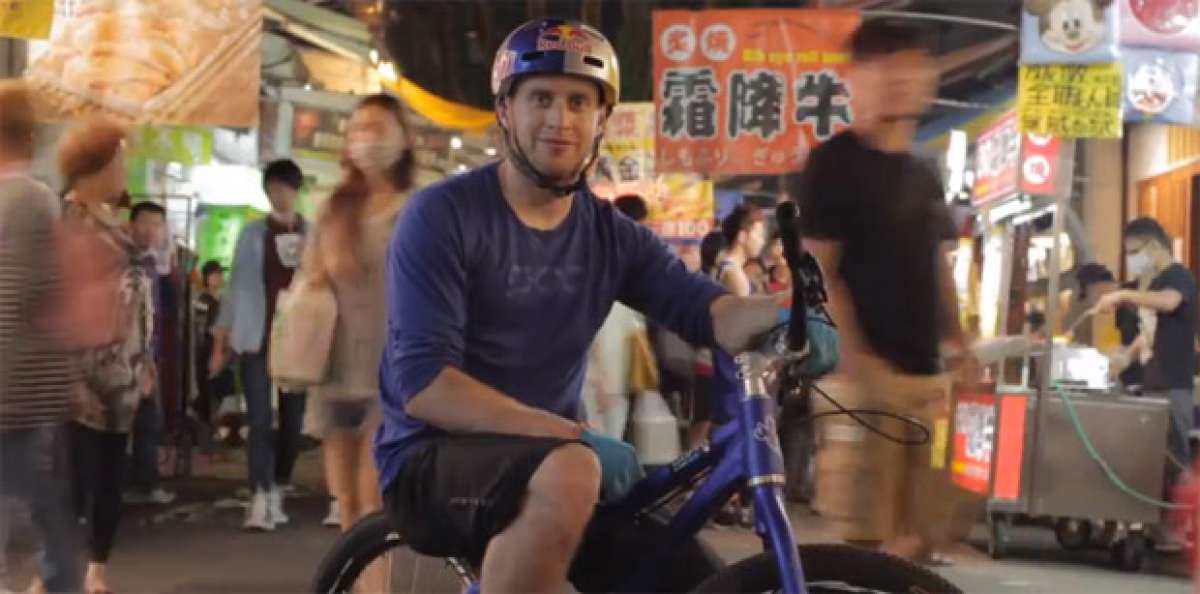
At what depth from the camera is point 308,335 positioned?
5387 millimetres

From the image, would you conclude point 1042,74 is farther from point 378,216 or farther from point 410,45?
point 410,45

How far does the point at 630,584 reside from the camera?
3223 millimetres

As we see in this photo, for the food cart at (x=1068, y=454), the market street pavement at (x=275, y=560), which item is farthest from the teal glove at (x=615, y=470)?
the food cart at (x=1068, y=454)

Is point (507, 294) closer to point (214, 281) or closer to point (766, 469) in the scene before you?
point (766, 469)

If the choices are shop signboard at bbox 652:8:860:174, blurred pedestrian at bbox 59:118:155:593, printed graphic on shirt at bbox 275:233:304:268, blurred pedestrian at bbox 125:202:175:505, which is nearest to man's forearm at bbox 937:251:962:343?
blurred pedestrian at bbox 59:118:155:593

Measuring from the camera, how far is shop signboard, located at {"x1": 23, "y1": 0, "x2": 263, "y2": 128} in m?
7.61

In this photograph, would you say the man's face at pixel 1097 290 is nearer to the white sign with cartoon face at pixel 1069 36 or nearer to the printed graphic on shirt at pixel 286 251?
the white sign with cartoon face at pixel 1069 36

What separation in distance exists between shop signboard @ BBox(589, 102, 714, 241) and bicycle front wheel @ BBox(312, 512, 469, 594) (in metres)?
10.5

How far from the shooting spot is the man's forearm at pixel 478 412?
9.62 ft

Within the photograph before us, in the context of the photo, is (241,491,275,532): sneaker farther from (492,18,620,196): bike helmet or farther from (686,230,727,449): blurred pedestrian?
(492,18,620,196): bike helmet

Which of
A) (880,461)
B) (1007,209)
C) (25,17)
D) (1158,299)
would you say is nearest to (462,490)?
(880,461)

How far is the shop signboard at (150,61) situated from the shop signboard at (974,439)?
4.19m

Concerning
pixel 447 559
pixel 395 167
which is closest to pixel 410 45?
pixel 395 167

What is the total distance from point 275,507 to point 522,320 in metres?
5.79
